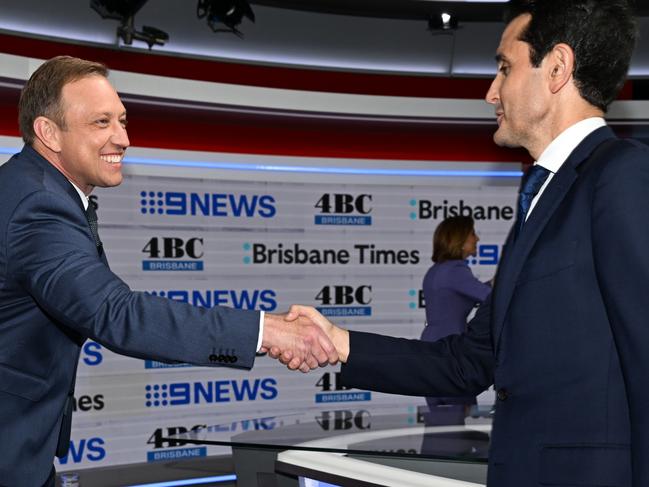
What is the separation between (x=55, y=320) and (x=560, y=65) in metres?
1.26

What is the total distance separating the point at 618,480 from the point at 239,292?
→ 5044 mm

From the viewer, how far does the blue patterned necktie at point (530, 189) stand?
5.36ft

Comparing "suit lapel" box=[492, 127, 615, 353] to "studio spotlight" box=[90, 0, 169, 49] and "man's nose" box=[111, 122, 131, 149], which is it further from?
"studio spotlight" box=[90, 0, 169, 49]

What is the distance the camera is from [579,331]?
1447mm

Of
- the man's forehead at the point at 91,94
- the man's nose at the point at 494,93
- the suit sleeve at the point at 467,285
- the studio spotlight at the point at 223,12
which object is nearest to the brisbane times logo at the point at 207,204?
the studio spotlight at the point at 223,12

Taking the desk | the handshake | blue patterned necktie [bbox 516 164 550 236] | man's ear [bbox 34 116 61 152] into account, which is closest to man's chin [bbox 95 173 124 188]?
man's ear [bbox 34 116 61 152]

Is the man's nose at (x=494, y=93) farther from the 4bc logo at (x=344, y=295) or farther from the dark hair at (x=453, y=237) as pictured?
the 4bc logo at (x=344, y=295)

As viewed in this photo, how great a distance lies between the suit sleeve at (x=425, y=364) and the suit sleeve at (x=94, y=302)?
0.92 feet

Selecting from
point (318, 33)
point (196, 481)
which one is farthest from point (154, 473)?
point (318, 33)

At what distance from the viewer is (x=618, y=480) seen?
4.64 ft

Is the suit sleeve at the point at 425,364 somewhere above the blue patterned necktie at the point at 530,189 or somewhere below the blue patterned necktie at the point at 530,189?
below

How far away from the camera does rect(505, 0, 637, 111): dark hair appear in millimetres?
1601

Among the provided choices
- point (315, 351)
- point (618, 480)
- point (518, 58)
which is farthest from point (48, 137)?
point (618, 480)

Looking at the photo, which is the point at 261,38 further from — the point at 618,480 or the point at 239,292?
the point at 618,480
